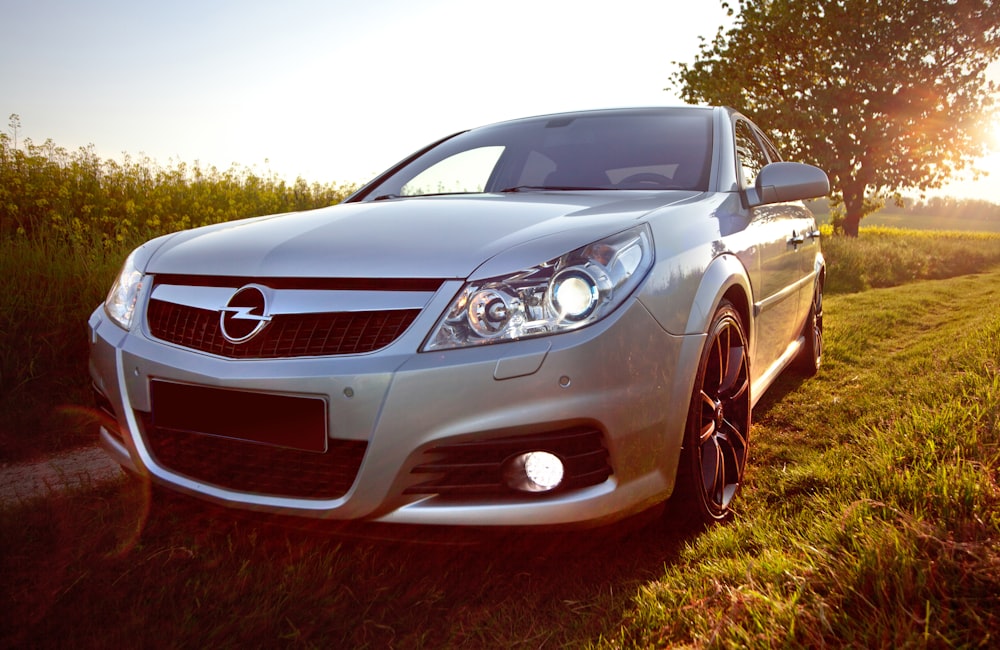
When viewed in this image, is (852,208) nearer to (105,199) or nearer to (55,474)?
(105,199)

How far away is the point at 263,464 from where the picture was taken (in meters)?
1.99

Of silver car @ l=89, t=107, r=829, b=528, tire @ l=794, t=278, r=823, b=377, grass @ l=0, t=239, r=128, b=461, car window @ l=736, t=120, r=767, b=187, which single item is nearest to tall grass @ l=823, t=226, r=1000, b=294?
tire @ l=794, t=278, r=823, b=377

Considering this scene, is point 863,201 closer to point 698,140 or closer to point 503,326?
point 698,140

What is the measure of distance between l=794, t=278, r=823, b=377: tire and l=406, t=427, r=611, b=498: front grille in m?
3.09

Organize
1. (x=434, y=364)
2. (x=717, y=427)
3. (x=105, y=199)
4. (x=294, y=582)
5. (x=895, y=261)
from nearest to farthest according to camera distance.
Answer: (x=434, y=364) < (x=294, y=582) < (x=717, y=427) < (x=105, y=199) < (x=895, y=261)

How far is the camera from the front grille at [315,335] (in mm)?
1870

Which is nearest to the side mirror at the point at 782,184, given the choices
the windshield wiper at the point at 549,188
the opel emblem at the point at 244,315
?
the windshield wiper at the point at 549,188

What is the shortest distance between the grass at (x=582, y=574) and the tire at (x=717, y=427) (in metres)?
0.10

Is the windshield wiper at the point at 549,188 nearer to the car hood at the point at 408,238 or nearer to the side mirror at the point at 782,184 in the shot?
the car hood at the point at 408,238

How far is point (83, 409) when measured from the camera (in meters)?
3.85

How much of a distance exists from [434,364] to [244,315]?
56 cm

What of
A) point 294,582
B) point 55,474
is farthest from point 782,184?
point 55,474

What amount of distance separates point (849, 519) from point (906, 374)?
2.82 metres

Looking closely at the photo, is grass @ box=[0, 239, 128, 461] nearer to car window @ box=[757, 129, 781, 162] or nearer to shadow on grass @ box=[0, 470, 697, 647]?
shadow on grass @ box=[0, 470, 697, 647]
